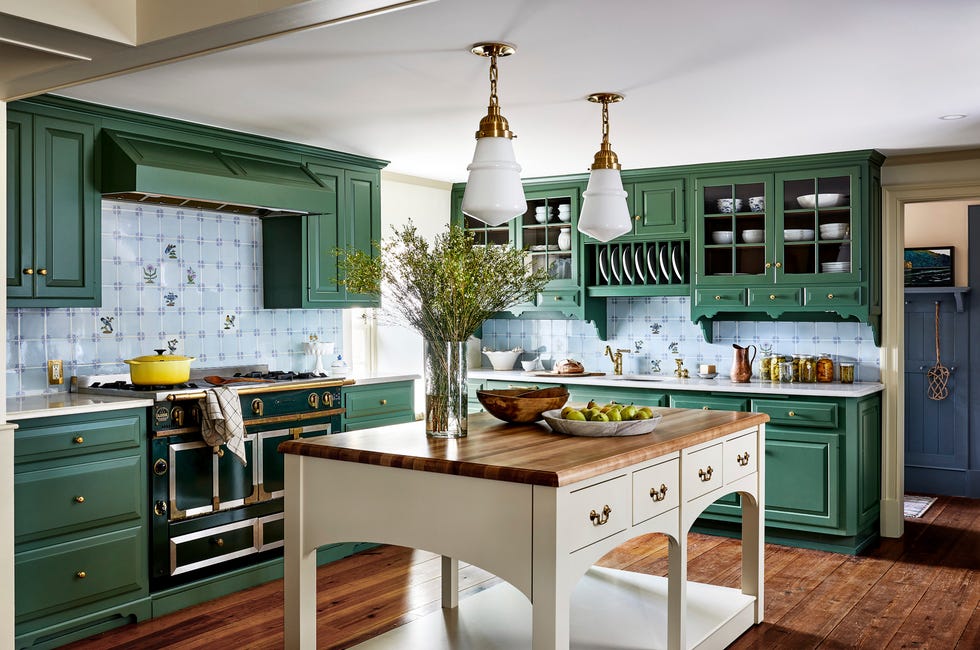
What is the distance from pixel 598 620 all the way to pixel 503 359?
3440 mm

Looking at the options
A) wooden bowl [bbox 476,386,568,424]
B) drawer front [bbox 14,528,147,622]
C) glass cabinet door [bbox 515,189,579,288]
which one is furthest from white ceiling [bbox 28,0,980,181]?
drawer front [bbox 14,528,147,622]

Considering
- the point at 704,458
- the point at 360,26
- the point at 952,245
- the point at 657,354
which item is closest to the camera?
the point at 360,26

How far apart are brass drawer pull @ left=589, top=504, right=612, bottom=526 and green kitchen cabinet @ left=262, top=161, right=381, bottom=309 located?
287cm

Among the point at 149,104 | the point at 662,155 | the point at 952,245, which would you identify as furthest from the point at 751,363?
the point at 149,104

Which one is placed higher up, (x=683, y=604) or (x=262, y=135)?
(x=262, y=135)

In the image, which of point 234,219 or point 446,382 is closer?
point 446,382

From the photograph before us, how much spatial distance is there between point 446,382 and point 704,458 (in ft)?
3.42

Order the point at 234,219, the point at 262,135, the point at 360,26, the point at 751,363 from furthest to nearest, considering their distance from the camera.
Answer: the point at 751,363 < the point at 234,219 < the point at 262,135 < the point at 360,26

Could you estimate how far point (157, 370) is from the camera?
14.2ft

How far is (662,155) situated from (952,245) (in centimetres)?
285

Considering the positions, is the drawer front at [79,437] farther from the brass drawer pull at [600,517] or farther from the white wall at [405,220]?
the white wall at [405,220]

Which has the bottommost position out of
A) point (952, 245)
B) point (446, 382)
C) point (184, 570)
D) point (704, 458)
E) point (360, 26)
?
point (184, 570)

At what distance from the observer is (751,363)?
601cm

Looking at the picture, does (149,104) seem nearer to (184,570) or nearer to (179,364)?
(179,364)
